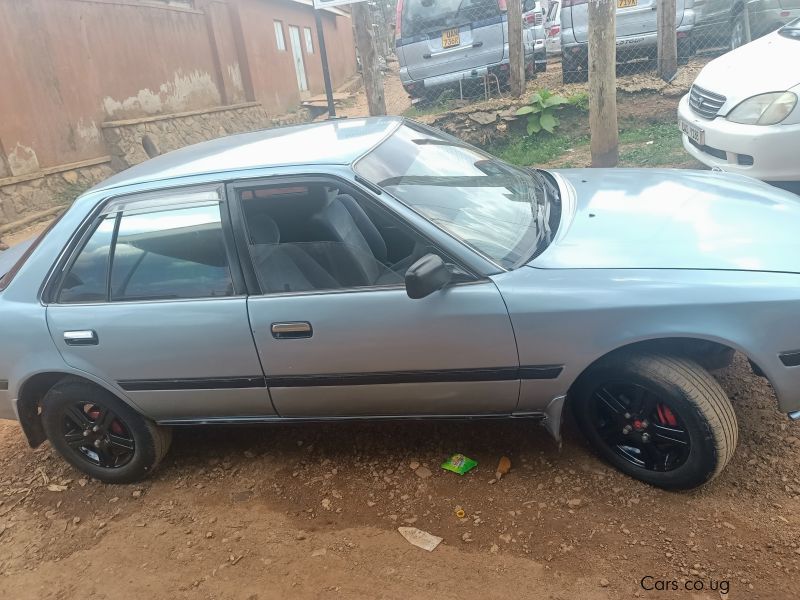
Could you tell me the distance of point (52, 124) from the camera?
9.03 metres

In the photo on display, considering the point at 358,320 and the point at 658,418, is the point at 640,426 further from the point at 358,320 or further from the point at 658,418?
the point at 358,320

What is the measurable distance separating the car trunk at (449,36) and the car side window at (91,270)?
646cm

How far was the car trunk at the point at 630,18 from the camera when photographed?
779cm

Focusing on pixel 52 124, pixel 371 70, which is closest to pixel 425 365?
pixel 371 70

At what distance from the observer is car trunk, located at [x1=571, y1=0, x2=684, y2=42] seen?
25.6 ft

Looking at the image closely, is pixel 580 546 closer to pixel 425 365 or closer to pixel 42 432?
pixel 425 365

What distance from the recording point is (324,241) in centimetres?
281

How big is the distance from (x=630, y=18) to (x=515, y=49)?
1.58 metres

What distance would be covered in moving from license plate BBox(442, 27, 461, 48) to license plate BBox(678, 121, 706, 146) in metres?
3.74

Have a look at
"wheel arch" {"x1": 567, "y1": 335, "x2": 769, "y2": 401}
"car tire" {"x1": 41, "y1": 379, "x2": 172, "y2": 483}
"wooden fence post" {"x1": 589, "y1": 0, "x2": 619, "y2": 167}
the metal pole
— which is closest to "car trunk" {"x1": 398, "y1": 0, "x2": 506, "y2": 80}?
the metal pole

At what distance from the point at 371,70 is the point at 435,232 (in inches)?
161

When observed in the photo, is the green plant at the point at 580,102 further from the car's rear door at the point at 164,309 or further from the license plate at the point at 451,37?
the car's rear door at the point at 164,309

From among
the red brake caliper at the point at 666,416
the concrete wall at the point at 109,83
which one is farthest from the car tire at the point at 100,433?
the concrete wall at the point at 109,83

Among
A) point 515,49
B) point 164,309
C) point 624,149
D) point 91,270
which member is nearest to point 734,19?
point 624,149
